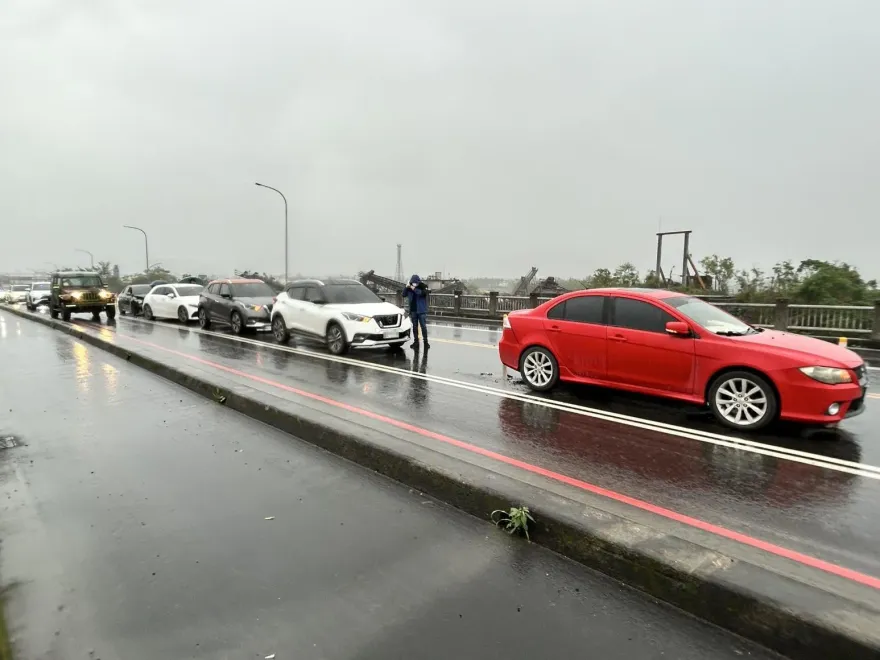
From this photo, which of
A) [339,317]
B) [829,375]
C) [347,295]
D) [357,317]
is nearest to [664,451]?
[829,375]

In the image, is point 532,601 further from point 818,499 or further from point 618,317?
point 618,317

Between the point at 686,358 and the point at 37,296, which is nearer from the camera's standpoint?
the point at 686,358

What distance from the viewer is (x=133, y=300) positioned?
2481 cm

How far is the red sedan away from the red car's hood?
14 millimetres

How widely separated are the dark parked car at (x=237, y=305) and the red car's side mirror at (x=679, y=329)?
11854 mm

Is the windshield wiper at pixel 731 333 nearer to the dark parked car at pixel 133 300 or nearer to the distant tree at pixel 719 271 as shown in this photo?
the distant tree at pixel 719 271

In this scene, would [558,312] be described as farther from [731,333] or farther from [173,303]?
[173,303]

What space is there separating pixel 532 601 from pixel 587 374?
471 cm

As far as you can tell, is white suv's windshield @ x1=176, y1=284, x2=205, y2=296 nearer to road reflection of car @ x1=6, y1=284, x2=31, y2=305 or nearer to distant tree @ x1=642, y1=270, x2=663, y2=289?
distant tree @ x1=642, y1=270, x2=663, y2=289

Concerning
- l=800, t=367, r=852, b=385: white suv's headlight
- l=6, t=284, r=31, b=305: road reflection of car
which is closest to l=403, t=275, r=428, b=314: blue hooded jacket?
l=800, t=367, r=852, b=385: white suv's headlight

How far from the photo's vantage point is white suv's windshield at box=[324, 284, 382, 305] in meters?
12.3

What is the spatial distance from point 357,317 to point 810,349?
8.04 m

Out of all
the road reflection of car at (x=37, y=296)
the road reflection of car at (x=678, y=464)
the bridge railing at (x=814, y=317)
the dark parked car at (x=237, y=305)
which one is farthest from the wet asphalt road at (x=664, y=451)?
the road reflection of car at (x=37, y=296)

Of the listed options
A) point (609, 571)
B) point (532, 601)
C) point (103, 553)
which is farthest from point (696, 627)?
point (103, 553)
